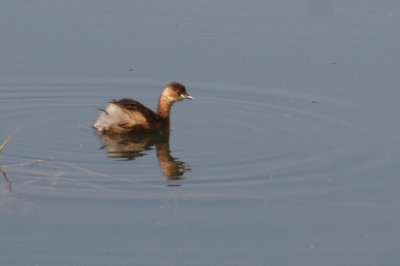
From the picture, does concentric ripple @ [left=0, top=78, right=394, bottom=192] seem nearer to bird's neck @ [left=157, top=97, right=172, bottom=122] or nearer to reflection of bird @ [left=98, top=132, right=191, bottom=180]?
reflection of bird @ [left=98, top=132, right=191, bottom=180]

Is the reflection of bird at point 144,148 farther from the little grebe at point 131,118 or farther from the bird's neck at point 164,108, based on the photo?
the bird's neck at point 164,108

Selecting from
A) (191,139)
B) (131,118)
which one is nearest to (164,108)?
(131,118)

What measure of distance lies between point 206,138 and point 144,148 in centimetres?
71

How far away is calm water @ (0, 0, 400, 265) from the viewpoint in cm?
827

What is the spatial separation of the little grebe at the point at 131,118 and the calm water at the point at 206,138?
0.53 ft

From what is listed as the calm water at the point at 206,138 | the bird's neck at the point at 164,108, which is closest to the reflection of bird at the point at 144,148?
the calm water at the point at 206,138

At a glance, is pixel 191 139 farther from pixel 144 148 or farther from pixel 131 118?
pixel 131 118

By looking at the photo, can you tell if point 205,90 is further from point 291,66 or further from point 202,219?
point 202,219

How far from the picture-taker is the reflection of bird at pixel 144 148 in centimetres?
1027

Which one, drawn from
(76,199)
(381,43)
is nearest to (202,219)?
(76,199)

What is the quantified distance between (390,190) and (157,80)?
187 inches

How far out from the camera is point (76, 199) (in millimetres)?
9086

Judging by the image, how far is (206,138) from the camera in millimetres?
11570

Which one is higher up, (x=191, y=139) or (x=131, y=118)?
(x=131, y=118)
